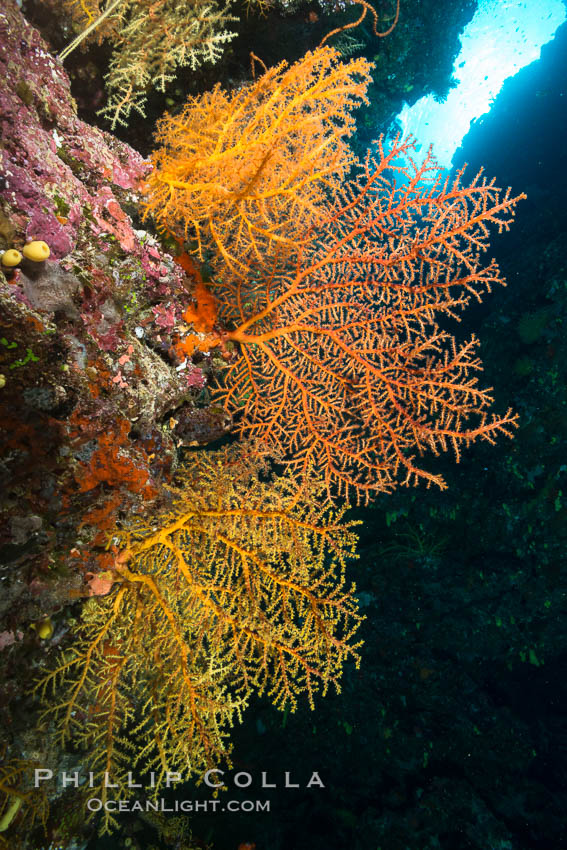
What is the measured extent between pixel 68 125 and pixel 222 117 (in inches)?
41.1

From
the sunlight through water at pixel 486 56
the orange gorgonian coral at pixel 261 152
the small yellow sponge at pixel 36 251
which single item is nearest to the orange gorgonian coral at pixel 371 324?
the orange gorgonian coral at pixel 261 152

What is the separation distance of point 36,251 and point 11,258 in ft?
0.38

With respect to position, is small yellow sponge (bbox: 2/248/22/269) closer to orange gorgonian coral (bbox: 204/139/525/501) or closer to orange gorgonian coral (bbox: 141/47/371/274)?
orange gorgonian coral (bbox: 141/47/371/274)

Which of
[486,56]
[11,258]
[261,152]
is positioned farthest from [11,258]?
[486,56]

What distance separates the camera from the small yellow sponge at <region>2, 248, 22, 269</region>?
1.76 m

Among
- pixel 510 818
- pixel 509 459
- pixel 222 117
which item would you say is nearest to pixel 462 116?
pixel 509 459

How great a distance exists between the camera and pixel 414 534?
682 cm

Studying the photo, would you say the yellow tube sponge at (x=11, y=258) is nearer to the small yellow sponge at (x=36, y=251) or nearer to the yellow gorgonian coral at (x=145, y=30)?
the small yellow sponge at (x=36, y=251)

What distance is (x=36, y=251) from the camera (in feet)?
6.01

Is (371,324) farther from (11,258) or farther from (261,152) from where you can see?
(11,258)

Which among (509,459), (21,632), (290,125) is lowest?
A: (21,632)

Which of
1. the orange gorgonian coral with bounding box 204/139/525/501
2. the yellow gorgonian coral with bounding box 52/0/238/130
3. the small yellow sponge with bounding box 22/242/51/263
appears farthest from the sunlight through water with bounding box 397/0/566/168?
the small yellow sponge with bounding box 22/242/51/263

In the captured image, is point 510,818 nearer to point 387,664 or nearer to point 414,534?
point 387,664

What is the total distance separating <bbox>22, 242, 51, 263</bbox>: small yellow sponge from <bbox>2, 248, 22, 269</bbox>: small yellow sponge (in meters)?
0.05
